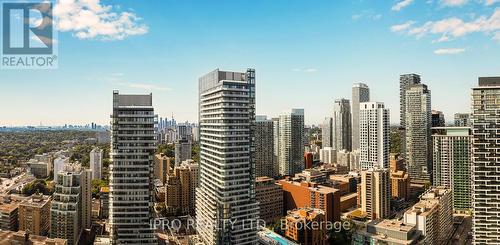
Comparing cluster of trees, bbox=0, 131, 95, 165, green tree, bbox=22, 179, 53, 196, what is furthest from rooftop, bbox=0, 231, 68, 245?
cluster of trees, bbox=0, 131, 95, 165

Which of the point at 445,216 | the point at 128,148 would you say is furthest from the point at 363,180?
the point at 128,148

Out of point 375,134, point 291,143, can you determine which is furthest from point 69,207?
point 375,134

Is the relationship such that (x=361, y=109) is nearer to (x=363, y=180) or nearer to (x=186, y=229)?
(x=363, y=180)

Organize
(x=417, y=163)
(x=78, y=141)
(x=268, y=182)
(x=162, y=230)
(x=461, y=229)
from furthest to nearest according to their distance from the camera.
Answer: (x=78, y=141)
(x=417, y=163)
(x=268, y=182)
(x=461, y=229)
(x=162, y=230)

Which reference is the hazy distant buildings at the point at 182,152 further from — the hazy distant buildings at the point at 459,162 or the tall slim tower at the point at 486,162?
the tall slim tower at the point at 486,162

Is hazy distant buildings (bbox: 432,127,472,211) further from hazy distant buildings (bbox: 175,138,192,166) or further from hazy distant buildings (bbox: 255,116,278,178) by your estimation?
hazy distant buildings (bbox: 175,138,192,166)

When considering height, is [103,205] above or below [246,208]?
below

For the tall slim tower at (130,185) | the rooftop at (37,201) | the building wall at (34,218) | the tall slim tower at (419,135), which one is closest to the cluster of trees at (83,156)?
the rooftop at (37,201)

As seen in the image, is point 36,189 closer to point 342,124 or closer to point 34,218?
point 34,218
